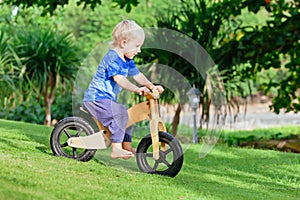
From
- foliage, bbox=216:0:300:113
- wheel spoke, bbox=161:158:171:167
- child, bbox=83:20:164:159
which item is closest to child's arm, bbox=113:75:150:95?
child, bbox=83:20:164:159

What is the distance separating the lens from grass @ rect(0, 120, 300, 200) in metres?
3.68

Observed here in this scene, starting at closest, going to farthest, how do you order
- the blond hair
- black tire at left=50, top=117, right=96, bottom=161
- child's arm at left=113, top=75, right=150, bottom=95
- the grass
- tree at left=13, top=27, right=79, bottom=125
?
the grass → child's arm at left=113, top=75, right=150, bottom=95 → the blond hair → black tire at left=50, top=117, right=96, bottom=161 → tree at left=13, top=27, right=79, bottom=125

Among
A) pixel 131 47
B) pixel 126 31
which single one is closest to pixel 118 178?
pixel 131 47

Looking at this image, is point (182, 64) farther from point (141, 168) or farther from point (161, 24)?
point (141, 168)

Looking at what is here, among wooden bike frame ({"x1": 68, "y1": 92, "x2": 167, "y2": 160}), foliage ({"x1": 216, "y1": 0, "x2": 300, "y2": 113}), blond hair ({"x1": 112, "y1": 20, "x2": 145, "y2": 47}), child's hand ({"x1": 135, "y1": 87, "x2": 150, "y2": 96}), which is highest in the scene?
foliage ({"x1": 216, "y1": 0, "x2": 300, "y2": 113})

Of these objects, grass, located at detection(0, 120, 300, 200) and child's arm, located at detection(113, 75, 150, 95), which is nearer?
grass, located at detection(0, 120, 300, 200)

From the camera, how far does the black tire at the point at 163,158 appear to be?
4523 mm

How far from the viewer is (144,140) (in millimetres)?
4648

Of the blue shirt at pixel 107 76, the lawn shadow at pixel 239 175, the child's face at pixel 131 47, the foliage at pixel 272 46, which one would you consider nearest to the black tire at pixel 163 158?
Result: the lawn shadow at pixel 239 175

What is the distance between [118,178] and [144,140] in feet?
1.50

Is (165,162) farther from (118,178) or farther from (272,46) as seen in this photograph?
(272,46)

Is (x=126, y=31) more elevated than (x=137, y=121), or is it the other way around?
(x=126, y=31)

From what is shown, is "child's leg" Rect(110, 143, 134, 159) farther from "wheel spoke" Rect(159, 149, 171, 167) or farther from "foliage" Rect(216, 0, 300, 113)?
"foliage" Rect(216, 0, 300, 113)

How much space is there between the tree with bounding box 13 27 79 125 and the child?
6090 millimetres
